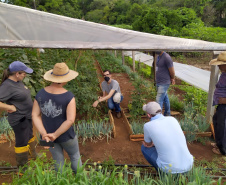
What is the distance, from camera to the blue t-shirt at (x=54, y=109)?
1977mm

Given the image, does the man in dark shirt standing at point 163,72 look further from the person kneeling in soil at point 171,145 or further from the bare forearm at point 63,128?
the bare forearm at point 63,128

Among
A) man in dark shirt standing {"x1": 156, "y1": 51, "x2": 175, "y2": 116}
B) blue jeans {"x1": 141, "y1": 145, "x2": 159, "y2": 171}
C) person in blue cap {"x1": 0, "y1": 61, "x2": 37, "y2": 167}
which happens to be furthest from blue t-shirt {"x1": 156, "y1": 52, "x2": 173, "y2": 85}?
person in blue cap {"x1": 0, "y1": 61, "x2": 37, "y2": 167}

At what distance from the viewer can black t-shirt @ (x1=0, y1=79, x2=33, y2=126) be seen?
229 centimetres

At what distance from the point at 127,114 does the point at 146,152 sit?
194 centimetres

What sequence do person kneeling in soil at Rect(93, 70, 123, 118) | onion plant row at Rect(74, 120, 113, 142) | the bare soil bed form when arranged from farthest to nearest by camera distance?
person kneeling in soil at Rect(93, 70, 123, 118) < onion plant row at Rect(74, 120, 113, 142) < the bare soil bed

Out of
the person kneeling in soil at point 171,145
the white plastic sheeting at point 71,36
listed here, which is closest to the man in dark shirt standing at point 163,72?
the white plastic sheeting at point 71,36

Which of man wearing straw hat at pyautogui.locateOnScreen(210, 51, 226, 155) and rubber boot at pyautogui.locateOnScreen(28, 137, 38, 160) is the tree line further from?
rubber boot at pyautogui.locateOnScreen(28, 137, 38, 160)

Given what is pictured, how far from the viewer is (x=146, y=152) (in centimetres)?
247

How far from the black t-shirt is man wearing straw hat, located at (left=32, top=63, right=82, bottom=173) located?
1.49 feet

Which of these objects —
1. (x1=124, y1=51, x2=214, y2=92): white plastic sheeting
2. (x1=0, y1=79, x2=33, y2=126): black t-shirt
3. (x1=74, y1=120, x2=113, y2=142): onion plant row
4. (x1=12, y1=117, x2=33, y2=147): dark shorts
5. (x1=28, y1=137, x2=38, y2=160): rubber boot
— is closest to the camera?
(x1=0, y1=79, x2=33, y2=126): black t-shirt

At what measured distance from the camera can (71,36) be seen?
3.27m

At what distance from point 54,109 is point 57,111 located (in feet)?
0.13

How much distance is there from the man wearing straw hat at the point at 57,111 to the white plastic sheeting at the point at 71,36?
97cm

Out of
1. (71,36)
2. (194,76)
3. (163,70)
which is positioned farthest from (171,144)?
(194,76)
